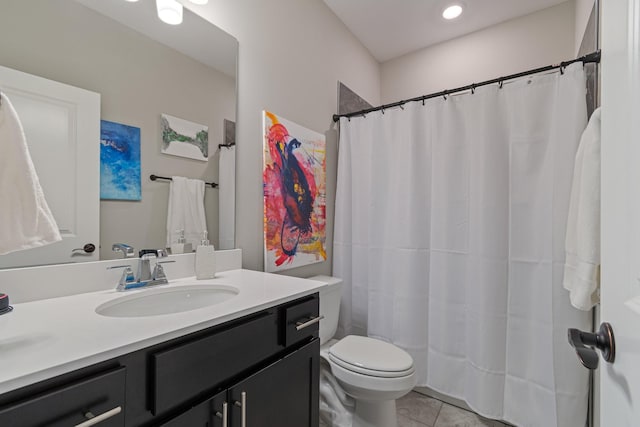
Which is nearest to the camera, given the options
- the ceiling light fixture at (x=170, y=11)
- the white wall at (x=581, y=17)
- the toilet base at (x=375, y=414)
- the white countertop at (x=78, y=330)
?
the white countertop at (x=78, y=330)

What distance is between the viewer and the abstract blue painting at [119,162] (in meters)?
1.04

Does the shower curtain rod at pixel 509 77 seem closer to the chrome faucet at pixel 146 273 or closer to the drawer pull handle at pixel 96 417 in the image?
the chrome faucet at pixel 146 273

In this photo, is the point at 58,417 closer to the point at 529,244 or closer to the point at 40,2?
the point at 40,2

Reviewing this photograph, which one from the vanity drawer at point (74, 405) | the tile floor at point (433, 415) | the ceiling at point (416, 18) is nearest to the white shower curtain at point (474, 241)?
the tile floor at point (433, 415)

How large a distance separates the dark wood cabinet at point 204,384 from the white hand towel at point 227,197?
576 mm

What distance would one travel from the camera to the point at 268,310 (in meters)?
0.94

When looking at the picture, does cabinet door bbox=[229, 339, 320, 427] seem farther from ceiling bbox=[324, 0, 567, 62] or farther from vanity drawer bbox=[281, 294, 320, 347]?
ceiling bbox=[324, 0, 567, 62]

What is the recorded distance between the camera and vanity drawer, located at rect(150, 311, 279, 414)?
2.15 feet

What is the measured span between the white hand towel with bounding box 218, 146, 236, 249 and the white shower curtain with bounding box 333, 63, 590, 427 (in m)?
0.92

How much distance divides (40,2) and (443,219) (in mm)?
1977

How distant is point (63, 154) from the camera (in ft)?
3.11

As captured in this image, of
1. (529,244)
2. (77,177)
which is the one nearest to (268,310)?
(77,177)

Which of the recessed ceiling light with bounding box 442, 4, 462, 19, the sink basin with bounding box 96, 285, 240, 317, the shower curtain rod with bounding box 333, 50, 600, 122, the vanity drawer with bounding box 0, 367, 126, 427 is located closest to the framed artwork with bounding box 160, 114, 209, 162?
the sink basin with bounding box 96, 285, 240, 317

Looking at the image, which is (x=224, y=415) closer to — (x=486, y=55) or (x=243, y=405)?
(x=243, y=405)
